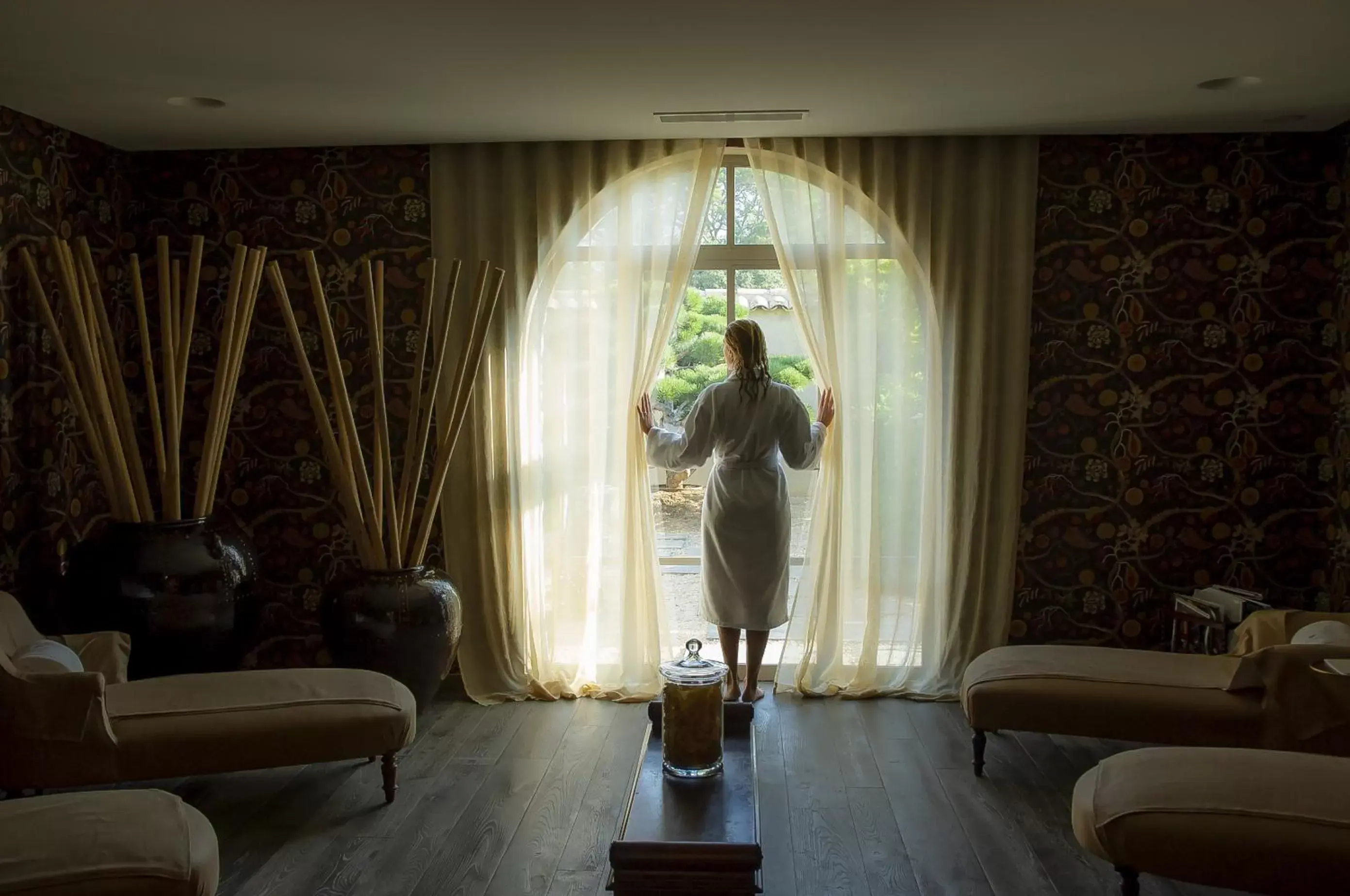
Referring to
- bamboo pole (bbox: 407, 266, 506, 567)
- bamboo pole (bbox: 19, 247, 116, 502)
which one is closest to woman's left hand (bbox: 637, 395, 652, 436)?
bamboo pole (bbox: 407, 266, 506, 567)

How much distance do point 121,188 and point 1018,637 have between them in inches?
167

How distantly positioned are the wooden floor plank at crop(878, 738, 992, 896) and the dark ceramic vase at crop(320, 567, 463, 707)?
1652mm

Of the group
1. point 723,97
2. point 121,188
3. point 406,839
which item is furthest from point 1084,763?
point 121,188

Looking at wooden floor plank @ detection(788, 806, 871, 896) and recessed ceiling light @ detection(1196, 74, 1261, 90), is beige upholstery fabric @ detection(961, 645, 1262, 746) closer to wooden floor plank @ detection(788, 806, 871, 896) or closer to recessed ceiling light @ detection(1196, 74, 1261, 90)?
wooden floor plank @ detection(788, 806, 871, 896)

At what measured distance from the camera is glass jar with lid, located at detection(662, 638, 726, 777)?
2688mm

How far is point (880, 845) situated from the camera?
3193 mm

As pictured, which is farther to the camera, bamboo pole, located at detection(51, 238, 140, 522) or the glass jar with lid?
bamboo pole, located at detection(51, 238, 140, 522)

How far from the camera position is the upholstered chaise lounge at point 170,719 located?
3.08 metres

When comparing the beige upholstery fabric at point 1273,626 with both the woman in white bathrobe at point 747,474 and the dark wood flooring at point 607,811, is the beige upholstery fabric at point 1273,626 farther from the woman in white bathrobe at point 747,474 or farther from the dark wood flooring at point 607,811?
the woman in white bathrobe at point 747,474

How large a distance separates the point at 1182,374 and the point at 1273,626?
1.19 metres

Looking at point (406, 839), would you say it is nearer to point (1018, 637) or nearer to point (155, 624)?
point (155, 624)

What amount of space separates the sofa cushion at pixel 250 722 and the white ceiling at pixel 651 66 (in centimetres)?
193

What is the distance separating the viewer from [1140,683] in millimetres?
3553

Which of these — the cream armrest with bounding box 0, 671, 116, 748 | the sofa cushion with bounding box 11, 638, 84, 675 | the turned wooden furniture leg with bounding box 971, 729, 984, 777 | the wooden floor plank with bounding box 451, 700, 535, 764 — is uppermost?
the sofa cushion with bounding box 11, 638, 84, 675
